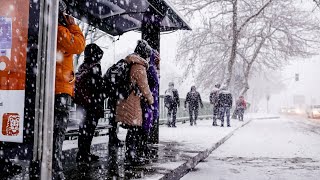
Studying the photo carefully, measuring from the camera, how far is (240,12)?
25.8 metres

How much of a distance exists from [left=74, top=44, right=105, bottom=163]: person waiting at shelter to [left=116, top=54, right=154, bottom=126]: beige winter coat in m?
0.42

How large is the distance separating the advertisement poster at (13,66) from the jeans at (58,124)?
584 mm

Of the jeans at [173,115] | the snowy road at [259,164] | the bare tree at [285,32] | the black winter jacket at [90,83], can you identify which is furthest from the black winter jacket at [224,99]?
the black winter jacket at [90,83]

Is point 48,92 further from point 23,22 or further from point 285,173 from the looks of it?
point 285,173

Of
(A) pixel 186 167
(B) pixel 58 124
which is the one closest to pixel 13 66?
(B) pixel 58 124

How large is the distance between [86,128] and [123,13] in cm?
257

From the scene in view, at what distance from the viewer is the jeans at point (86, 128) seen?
5613mm

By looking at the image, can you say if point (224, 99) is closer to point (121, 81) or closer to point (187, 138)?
point (187, 138)

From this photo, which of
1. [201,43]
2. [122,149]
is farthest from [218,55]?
[122,149]

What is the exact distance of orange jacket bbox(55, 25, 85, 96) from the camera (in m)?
3.74

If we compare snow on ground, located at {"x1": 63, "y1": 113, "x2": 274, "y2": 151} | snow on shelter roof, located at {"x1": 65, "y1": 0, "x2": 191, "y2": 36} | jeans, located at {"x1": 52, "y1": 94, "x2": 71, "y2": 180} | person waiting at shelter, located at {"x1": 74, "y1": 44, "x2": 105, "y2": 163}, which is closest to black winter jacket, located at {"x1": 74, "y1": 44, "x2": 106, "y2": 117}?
person waiting at shelter, located at {"x1": 74, "y1": 44, "x2": 105, "y2": 163}

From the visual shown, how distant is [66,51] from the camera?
12.5 feet

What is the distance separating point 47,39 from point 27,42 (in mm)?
205

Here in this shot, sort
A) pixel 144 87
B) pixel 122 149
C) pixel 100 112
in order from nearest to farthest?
pixel 144 87
pixel 100 112
pixel 122 149
